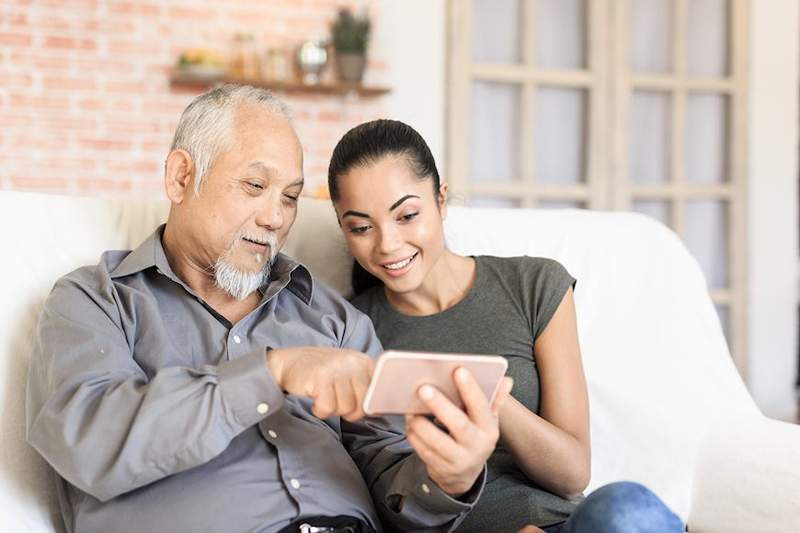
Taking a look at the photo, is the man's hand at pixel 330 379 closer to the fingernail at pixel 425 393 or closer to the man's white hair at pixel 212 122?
the fingernail at pixel 425 393

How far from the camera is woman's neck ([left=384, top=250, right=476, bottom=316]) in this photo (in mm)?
2043

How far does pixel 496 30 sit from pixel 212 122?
389 cm

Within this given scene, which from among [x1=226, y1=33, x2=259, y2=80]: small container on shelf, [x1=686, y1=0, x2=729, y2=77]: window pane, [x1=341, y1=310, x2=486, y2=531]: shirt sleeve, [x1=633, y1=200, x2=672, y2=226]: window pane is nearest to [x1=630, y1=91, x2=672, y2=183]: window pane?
[x1=633, y1=200, x2=672, y2=226]: window pane

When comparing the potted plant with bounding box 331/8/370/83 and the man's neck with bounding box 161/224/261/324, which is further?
the potted plant with bounding box 331/8/370/83

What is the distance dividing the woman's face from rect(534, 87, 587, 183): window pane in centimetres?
369

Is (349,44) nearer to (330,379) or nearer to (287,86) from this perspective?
(287,86)

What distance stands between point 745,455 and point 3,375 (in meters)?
1.43

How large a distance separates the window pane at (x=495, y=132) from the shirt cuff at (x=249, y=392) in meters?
4.13

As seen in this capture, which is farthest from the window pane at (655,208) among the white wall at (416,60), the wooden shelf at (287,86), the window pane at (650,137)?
the wooden shelf at (287,86)

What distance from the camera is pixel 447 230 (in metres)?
2.26

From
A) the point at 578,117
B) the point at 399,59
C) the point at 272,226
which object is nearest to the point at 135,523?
the point at 272,226

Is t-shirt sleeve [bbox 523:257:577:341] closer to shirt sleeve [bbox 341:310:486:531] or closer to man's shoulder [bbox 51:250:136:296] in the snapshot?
shirt sleeve [bbox 341:310:486:531]

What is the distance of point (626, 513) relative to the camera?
128cm

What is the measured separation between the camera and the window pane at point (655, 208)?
5.71 meters
